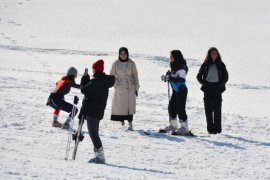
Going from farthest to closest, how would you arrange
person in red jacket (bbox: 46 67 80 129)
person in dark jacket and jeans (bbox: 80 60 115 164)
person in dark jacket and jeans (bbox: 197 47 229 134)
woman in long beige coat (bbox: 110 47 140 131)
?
woman in long beige coat (bbox: 110 47 140 131), person in dark jacket and jeans (bbox: 197 47 229 134), person in red jacket (bbox: 46 67 80 129), person in dark jacket and jeans (bbox: 80 60 115 164)

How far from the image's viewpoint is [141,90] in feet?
52.2

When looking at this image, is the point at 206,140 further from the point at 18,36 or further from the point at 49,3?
the point at 49,3

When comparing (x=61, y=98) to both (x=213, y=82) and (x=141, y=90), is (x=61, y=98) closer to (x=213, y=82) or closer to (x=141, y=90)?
(x=213, y=82)

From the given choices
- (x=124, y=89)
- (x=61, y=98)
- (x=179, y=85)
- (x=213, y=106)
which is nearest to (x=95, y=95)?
(x=61, y=98)

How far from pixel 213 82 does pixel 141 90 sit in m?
5.80

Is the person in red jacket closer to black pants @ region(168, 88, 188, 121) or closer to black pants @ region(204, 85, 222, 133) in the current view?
black pants @ region(168, 88, 188, 121)

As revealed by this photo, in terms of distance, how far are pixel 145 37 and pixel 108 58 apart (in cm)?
990

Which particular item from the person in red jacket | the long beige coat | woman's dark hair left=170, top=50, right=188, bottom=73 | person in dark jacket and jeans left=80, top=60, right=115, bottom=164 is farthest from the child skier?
→ person in dark jacket and jeans left=80, top=60, right=115, bottom=164

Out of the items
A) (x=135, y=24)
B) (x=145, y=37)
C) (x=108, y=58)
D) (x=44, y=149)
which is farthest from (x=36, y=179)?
(x=135, y=24)

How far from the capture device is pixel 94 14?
42938 mm

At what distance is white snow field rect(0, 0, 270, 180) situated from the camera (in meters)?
7.61

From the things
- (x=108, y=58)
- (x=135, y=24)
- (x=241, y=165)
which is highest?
(x=135, y=24)

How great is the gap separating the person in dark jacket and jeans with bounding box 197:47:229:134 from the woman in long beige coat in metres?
1.24

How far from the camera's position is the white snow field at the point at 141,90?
7.61 meters
